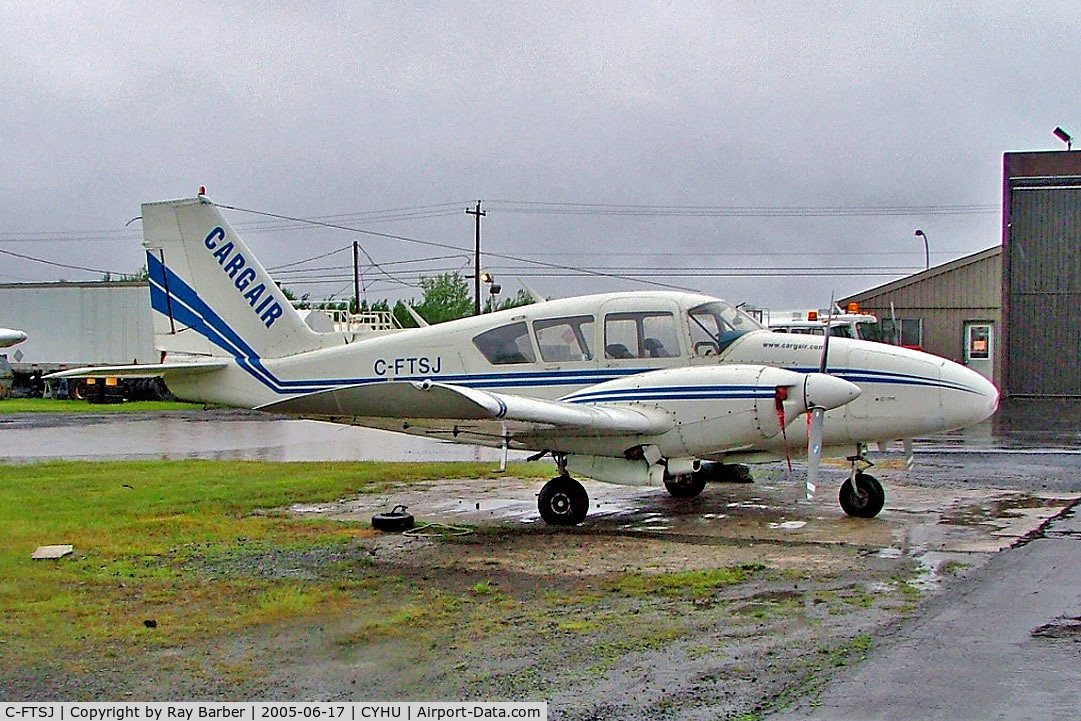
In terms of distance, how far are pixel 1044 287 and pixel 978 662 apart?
32.8m

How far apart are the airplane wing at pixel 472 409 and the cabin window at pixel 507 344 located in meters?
1.29

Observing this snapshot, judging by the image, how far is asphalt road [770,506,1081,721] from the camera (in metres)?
5.49

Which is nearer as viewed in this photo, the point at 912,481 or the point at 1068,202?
the point at 912,481

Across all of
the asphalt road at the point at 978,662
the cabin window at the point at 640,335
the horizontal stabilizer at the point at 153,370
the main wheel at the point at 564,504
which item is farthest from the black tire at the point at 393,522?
the asphalt road at the point at 978,662

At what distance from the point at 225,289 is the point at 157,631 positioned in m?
7.56

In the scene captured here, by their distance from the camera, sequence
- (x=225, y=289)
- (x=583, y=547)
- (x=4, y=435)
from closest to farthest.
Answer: (x=583, y=547)
(x=225, y=289)
(x=4, y=435)

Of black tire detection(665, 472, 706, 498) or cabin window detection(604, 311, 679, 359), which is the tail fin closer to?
cabin window detection(604, 311, 679, 359)

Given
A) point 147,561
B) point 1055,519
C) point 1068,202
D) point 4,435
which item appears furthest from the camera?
point 1068,202

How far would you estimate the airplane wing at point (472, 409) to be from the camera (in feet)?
35.1

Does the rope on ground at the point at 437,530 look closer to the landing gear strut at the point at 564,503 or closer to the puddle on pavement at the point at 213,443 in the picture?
the landing gear strut at the point at 564,503

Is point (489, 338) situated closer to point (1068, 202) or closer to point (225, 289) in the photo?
point (225, 289)

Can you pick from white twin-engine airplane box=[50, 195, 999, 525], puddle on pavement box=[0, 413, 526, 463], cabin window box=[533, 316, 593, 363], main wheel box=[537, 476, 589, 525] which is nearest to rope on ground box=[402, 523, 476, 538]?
main wheel box=[537, 476, 589, 525]

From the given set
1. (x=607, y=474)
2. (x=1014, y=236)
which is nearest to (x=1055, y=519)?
(x=607, y=474)

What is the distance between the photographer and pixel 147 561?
10.0 m
